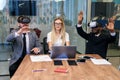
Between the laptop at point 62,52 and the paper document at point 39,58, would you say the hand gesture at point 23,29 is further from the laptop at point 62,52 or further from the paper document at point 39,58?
the laptop at point 62,52

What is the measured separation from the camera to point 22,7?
6125 mm

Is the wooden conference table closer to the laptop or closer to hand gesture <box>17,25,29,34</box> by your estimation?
the laptop

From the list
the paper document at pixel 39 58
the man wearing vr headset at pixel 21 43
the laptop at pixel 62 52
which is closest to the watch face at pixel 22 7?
the man wearing vr headset at pixel 21 43

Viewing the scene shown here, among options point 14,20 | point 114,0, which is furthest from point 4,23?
point 114,0

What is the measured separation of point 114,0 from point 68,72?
12.2 feet

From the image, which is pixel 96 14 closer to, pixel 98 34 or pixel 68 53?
pixel 98 34

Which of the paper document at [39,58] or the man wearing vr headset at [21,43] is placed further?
the man wearing vr headset at [21,43]

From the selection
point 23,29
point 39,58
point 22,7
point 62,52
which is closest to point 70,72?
point 62,52

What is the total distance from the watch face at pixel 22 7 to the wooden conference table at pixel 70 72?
3186 mm

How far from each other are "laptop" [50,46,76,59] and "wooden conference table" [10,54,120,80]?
0.23 m

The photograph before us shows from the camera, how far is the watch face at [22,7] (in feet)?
20.1

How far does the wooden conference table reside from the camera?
250 centimetres

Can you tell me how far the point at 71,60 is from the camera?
332 centimetres

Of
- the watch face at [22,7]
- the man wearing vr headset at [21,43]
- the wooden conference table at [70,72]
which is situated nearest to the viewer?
the wooden conference table at [70,72]
